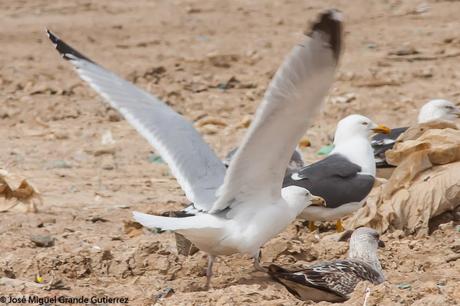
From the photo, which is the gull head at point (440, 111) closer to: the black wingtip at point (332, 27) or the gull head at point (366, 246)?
the gull head at point (366, 246)

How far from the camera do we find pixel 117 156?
1142 cm

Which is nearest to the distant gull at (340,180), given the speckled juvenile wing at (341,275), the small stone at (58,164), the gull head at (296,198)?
the gull head at (296,198)

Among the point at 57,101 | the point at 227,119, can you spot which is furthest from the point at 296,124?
the point at 57,101

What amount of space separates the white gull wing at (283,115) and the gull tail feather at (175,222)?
106 millimetres

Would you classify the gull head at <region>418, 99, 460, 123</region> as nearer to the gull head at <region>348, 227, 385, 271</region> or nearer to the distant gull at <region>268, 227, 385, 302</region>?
the gull head at <region>348, 227, 385, 271</region>

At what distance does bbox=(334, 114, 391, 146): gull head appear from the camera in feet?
30.0

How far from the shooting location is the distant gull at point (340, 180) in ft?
26.6

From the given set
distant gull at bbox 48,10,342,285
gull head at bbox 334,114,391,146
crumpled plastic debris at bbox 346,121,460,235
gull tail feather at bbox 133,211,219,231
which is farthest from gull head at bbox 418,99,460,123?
gull tail feather at bbox 133,211,219,231

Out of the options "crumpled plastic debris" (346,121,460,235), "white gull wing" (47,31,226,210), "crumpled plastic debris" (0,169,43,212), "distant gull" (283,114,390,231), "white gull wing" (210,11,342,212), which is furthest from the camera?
"crumpled plastic debris" (0,169,43,212)

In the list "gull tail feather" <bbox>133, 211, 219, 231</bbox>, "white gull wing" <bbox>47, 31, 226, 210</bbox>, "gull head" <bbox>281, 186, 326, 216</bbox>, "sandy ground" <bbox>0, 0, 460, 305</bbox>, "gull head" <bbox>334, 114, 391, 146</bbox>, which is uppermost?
"white gull wing" <bbox>47, 31, 226, 210</bbox>

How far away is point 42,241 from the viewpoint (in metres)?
7.75

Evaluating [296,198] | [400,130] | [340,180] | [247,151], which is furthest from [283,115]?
[400,130]

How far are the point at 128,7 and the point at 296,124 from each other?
12.9 meters

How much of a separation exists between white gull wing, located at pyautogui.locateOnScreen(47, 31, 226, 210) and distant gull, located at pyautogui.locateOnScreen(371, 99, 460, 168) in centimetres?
265
